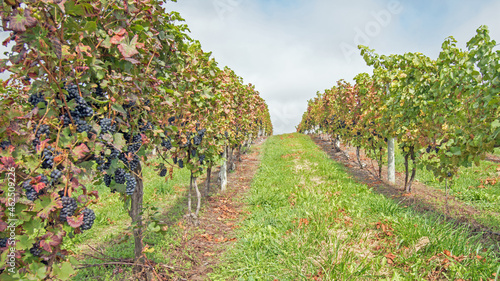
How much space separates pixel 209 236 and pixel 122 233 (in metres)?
1.60

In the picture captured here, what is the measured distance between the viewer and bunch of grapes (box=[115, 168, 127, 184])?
2.46 m

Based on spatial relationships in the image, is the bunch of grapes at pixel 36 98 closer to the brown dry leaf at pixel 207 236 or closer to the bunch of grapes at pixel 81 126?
the bunch of grapes at pixel 81 126

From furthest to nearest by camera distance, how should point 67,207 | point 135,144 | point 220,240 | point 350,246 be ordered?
1. point 220,240
2. point 350,246
3. point 135,144
4. point 67,207

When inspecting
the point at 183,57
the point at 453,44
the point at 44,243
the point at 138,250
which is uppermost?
the point at 453,44

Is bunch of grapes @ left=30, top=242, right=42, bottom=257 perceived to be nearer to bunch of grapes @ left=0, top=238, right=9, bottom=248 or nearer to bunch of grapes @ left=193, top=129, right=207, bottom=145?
bunch of grapes @ left=0, top=238, right=9, bottom=248

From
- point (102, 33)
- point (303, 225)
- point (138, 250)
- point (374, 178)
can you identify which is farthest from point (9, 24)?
point (374, 178)

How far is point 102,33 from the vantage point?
219 cm

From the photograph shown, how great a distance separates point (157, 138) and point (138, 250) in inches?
57.6

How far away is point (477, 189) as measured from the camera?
6.83 m

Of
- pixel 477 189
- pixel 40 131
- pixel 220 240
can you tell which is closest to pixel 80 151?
pixel 40 131

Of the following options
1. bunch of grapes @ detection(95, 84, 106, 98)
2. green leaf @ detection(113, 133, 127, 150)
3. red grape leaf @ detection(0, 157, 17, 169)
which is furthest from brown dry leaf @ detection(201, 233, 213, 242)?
red grape leaf @ detection(0, 157, 17, 169)

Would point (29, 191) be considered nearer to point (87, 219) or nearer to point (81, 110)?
point (87, 219)

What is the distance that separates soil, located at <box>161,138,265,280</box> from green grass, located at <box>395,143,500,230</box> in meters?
3.97

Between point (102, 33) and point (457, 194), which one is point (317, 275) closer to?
point (102, 33)
